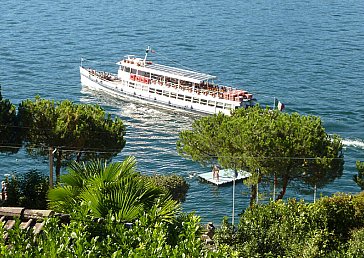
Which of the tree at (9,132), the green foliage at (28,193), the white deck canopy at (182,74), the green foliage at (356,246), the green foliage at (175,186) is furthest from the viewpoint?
the white deck canopy at (182,74)

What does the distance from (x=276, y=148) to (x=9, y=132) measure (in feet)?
33.1

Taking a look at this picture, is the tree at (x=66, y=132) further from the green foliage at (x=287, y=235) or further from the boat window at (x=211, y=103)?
the boat window at (x=211, y=103)

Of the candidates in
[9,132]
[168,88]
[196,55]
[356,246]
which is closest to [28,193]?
[9,132]

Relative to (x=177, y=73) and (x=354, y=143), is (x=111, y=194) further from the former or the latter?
(x=177, y=73)

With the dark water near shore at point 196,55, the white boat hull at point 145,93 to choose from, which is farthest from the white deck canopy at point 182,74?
the dark water near shore at point 196,55

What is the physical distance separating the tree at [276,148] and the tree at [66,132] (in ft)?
12.5

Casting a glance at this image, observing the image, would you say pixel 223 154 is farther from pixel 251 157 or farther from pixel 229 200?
pixel 229 200

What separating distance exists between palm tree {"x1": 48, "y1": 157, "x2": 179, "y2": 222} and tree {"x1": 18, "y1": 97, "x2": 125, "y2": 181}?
1433 cm

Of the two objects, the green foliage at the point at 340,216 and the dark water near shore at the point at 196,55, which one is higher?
the green foliage at the point at 340,216

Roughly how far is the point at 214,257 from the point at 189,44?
221 feet

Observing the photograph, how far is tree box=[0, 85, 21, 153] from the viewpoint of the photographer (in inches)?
1081

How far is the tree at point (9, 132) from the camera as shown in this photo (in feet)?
90.1

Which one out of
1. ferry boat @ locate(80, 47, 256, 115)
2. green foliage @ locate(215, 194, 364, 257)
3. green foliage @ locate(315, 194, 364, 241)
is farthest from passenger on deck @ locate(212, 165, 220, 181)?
green foliage @ locate(215, 194, 364, 257)

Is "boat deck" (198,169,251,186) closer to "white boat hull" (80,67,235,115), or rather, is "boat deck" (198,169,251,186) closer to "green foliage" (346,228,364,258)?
"white boat hull" (80,67,235,115)
